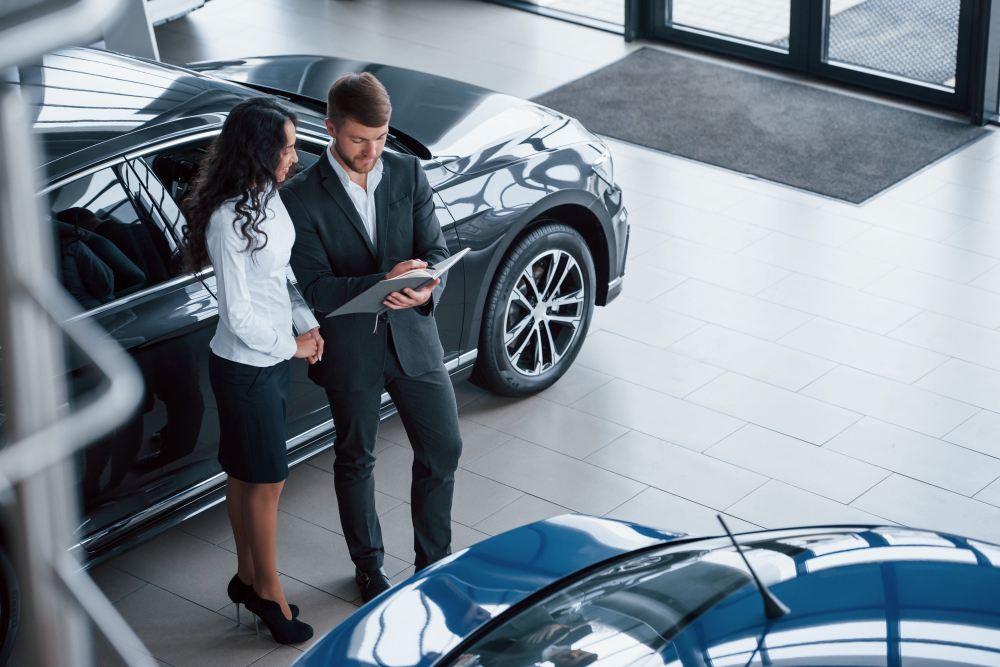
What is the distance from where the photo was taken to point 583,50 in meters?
9.45

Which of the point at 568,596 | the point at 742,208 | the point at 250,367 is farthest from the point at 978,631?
the point at 742,208

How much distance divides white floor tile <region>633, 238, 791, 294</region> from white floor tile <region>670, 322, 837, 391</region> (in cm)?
49

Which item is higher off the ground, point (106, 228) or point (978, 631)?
point (106, 228)

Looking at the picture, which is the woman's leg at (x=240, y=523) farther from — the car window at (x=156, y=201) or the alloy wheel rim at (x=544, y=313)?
the alloy wheel rim at (x=544, y=313)

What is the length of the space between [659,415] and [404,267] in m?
1.96

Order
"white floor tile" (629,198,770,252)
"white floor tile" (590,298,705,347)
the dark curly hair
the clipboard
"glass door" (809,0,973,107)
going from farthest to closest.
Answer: "glass door" (809,0,973,107) < "white floor tile" (629,198,770,252) < "white floor tile" (590,298,705,347) < the clipboard < the dark curly hair

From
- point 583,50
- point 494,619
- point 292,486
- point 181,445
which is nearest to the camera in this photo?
point 494,619

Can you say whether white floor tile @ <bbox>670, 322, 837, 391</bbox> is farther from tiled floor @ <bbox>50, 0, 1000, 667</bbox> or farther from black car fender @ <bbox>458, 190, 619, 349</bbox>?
black car fender @ <bbox>458, 190, 619, 349</bbox>

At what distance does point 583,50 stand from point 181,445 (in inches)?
261

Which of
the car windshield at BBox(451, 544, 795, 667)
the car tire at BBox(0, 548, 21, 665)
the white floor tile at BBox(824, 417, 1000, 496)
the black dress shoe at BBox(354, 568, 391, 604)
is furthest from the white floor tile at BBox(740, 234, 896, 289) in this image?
the car tire at BBox(0, 548, 21, 665)

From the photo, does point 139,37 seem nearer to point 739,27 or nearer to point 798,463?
point 739,27

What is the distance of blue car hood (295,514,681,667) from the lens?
229 cm

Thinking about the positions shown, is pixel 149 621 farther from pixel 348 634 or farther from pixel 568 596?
pixel 568 596

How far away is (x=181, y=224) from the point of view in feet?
11.7
